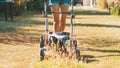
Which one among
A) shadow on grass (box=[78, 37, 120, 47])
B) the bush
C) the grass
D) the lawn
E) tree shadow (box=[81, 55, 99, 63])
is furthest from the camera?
the bush

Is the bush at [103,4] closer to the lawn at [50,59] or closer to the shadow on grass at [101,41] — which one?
the lawn at [50,59]

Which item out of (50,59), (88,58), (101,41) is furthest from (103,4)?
(50,59)

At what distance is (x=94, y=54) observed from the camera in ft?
28.5

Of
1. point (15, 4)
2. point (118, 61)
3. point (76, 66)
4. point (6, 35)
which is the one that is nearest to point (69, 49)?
point (118, 61)

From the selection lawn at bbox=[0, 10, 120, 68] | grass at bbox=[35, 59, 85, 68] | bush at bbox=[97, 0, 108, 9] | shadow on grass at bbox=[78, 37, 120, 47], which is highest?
grass at bbox=[35, 59, 85, 68]

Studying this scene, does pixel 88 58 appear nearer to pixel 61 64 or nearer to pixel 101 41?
pixel 61 64

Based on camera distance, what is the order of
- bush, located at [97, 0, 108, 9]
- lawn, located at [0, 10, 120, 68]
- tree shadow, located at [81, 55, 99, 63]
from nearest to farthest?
lawn, located at [0, 10, 120, 68] → tree shadow, located at [81, 55, 99, 63] → bush, located at [97, 0, 108, 9]

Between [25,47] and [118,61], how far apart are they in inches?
110

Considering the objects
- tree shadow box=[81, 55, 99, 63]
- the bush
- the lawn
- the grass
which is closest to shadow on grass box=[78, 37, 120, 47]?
the lawn

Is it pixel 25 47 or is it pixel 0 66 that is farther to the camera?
pixel 25 47

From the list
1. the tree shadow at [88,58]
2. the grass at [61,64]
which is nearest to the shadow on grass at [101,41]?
the tree shadow at [88,58]

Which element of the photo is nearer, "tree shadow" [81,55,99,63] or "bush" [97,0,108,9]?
"tree shadow" [81,55,99,63]

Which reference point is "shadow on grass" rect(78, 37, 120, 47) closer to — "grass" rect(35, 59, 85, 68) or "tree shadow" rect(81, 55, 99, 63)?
"tree shadow" rect(81, 55, 99, 63)

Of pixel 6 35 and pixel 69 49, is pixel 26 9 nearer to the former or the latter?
pixel 6 35
